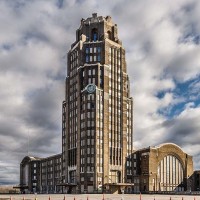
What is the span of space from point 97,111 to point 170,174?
137 ft

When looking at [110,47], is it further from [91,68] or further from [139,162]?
[139,162]

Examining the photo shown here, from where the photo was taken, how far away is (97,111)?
511 feet

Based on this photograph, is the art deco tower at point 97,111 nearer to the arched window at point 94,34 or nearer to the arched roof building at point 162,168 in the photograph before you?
the arched window at point 94,34

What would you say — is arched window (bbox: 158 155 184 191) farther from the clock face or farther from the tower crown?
the tower crown

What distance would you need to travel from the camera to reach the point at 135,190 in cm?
15638

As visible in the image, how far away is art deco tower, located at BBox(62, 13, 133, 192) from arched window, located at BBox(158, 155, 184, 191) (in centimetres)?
1385

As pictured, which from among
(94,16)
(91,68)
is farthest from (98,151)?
(94,16)

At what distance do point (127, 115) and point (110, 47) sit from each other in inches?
1181

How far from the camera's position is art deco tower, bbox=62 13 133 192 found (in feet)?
502

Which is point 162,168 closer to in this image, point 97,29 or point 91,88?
point 91,88

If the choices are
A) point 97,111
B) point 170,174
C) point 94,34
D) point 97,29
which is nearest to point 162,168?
point 170,174

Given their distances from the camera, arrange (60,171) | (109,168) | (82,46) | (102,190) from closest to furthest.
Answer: (102,190) < (109,168) < (82,46) < (60,171)

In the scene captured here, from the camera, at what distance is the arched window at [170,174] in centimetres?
16135

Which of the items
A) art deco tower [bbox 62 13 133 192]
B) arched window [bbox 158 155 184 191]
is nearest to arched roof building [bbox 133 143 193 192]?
arched window [bbox 158 155 184 191]
